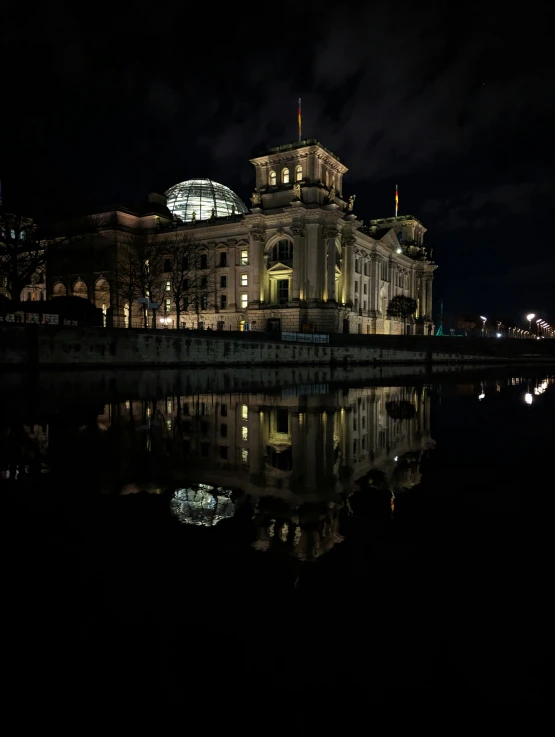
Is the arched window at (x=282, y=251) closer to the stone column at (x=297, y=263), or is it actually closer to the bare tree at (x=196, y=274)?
the stone column at (x=297, y=263)

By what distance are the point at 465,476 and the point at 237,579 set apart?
445 centimetres

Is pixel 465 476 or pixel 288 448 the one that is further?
pixel 288 448

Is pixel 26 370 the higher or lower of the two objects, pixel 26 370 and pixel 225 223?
the lower

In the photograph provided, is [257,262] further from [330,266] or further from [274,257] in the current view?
[330,266]

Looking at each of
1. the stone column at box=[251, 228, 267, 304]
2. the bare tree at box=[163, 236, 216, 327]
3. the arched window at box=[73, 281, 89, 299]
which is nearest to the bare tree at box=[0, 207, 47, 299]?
the bare tree at box=[163, 236, 216, 327]

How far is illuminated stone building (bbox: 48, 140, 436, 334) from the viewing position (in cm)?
Answer: 7112

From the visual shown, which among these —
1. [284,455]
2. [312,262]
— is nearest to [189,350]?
[284,455]

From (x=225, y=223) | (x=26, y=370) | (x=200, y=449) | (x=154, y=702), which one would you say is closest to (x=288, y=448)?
(x=200, y=449)

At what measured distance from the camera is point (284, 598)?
3.32 m

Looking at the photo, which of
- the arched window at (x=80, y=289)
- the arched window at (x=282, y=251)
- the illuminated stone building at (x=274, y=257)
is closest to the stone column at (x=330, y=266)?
the illuminated stone building at (x=274, y=257)

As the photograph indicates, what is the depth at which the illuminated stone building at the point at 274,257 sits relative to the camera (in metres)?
71.1

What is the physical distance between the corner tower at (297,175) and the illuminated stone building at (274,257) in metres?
0.15

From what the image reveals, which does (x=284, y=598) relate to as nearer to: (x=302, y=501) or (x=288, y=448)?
(x=302, y=501)

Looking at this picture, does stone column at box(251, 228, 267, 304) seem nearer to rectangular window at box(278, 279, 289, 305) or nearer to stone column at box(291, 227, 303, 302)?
rectangular window at box(278, 279, 289, 305)
